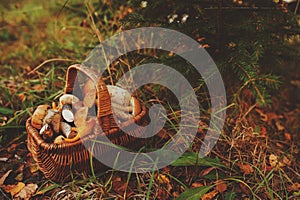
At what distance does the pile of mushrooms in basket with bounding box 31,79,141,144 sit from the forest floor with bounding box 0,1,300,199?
23 cm

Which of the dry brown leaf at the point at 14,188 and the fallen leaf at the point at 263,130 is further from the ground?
the fallen leaf at the point at 263,130

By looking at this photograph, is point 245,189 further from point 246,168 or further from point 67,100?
point 67,100

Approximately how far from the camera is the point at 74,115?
5.23 ft

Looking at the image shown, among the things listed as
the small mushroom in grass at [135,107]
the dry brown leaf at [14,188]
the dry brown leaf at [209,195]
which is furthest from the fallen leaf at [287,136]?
the dry brown leaf at [14,188]

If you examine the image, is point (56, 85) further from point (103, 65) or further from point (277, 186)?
point (277, 186)

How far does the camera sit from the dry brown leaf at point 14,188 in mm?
1625

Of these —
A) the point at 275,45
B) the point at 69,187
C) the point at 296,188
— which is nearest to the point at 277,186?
the point at 296,188

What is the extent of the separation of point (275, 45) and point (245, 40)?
22 centimetres

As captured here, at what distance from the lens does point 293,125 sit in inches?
82.9

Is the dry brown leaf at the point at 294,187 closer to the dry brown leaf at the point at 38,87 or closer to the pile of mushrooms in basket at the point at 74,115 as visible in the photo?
the pile of mushrooms in basket at the point at 74,115

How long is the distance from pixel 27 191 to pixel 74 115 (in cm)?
42

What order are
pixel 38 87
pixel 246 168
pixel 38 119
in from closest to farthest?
1. pixel 38 119
2. pixel 246 168
3. pixel 38 87

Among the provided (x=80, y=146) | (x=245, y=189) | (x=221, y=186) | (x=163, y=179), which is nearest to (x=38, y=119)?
(x=80, y=146)

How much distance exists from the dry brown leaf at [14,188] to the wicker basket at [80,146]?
15 cm
